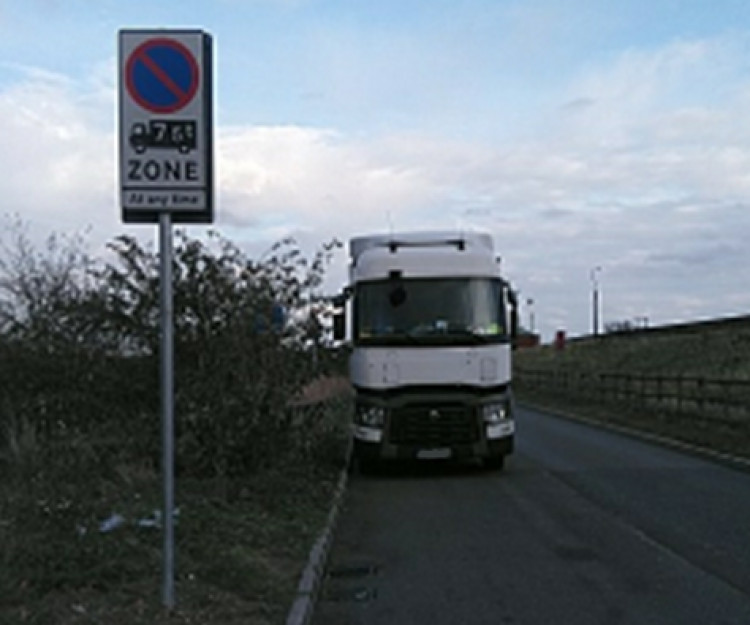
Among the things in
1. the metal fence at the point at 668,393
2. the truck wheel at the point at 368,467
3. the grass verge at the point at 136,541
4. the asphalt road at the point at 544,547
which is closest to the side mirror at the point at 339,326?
the truck wheel at the point at 368,467

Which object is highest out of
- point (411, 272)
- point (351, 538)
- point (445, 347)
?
point (411, 272)

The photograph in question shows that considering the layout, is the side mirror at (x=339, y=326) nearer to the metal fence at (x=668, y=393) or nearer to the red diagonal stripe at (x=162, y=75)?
the red diagonal stripe at (x=162, y=75)

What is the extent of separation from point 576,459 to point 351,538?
335 inches

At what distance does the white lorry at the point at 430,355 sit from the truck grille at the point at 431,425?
0.01 metres

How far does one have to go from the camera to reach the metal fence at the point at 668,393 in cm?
2366

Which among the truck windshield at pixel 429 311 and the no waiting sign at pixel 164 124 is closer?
the no waiting sign at pixel 164 124

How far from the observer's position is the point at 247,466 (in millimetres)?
13578

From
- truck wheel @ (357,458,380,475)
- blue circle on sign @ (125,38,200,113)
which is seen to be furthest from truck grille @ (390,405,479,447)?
blue circle on sign @ (125,38,200,113)

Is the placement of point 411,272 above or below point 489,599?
above

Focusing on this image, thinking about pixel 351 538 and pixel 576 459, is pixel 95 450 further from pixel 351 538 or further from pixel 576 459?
pixel 576 459

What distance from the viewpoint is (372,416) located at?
15922 millimetres

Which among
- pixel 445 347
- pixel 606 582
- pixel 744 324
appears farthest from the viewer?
pixel 744 324

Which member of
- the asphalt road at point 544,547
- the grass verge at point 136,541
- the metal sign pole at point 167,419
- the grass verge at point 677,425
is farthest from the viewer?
the grass verge at point 677,425

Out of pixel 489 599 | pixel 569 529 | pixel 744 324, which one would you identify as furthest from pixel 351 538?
pixel 744 324
